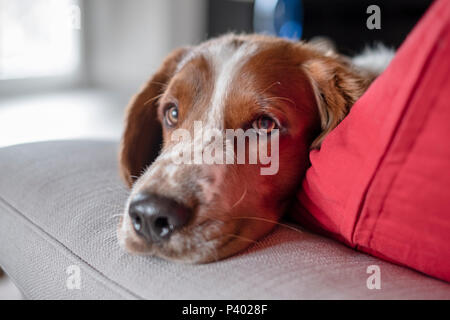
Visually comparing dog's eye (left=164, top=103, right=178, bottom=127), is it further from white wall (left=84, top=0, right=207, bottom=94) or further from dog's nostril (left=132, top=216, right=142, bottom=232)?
white wall (left=84, top=0, right=207, bottom=94)

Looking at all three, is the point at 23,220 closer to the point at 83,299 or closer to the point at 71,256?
the point at 71,256

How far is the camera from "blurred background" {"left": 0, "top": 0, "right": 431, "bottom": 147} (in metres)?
5.60

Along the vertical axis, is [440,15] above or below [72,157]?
above

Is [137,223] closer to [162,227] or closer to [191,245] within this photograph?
[162,227]

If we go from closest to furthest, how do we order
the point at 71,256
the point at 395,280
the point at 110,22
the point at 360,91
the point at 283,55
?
the point at 395,280
the point at 71,256
the point at 360,91
the point at 283,55
the point at 110,22

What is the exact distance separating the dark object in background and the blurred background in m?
0.01

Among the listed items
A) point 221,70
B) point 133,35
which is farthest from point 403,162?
point 133,35

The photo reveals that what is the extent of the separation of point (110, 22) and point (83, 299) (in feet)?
22.0

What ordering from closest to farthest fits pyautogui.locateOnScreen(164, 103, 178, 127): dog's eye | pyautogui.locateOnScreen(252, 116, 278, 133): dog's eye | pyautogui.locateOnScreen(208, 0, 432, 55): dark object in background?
pyautogui.locateOnScreen(252, 116, 278, 133): dog's eye → pyautogui.locateOnScreen(164, 103, 178, 127): dog's eye → pyautogui.locateOnScreen(208, 0, 432, 55): dark object in background

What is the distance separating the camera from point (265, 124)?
5.38ft

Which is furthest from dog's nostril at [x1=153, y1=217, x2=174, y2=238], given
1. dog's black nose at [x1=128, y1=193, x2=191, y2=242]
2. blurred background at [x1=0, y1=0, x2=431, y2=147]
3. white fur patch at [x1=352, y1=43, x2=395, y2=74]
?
blurred background at [x1=0, y1=0, x2=431, y2=147]

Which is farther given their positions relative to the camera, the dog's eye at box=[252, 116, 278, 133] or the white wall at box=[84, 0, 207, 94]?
the white wall at box=[84, 0, 207, 94]

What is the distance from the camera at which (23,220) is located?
1434 millimetres
